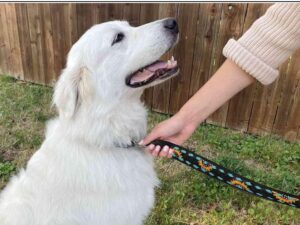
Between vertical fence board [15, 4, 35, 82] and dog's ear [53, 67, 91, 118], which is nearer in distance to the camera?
dog's ear [53, 67, 91, 118]

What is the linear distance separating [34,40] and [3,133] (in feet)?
5.73

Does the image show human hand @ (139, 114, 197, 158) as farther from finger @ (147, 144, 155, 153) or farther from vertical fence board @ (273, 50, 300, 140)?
vertical fence board @ (273, 50, 300, 140)

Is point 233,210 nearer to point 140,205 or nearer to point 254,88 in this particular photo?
point 140,205

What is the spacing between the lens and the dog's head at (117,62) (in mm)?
2121

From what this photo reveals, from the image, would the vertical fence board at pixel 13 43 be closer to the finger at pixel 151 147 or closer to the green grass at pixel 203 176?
the green grass at pixel 203 176

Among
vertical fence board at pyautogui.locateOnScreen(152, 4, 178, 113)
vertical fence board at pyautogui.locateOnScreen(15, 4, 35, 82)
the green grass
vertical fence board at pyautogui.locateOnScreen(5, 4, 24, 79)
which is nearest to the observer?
the green grass

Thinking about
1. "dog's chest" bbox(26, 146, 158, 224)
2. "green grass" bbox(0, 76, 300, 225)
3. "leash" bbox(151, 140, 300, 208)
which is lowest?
"green grass" bbox(0, 76, 300, 225)

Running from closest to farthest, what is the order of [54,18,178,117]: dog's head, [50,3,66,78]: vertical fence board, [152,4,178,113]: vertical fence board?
1. [54,18,178,117]: dog's head
2. [152,4,178,113]: vertical fence board
3. [50,3,66,78]: vertical fence board

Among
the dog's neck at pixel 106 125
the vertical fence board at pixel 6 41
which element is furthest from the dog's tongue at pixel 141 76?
the vertical fence board at pixel 6 41

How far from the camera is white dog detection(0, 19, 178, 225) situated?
2076 millimetres

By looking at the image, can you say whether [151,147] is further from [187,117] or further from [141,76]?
[141,76]

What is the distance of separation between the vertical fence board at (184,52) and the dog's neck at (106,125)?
6.24 feet

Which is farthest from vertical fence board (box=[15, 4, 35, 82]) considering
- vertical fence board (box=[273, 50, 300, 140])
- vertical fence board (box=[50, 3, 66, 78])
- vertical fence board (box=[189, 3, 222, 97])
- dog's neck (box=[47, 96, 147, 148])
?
vertical fence board (box=[273, 50, 300, 140])

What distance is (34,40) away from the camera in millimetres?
5195
